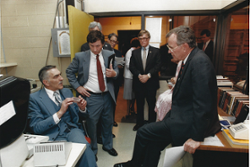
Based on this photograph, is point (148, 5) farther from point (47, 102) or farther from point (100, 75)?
point (47, 102)

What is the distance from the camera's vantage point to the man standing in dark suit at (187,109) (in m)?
1.38

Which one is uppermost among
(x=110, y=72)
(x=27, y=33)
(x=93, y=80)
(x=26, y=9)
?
(x=26, y=9)

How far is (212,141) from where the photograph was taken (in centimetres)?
154

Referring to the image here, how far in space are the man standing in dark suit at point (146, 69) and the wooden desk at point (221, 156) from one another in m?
1.45

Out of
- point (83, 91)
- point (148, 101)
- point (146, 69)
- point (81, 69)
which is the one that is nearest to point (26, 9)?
point (81, 69)

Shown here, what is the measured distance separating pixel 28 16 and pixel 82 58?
6.30 feet

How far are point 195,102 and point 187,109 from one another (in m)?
0.15

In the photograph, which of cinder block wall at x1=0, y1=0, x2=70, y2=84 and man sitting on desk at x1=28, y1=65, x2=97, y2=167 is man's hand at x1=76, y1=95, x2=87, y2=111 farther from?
cinder block wall at x1=0, y1=0, x2=70, y2=84

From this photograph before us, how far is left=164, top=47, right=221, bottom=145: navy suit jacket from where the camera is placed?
137 cm

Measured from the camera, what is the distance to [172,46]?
1616 millimetres

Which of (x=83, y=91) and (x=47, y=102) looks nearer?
(x=47, y=102)

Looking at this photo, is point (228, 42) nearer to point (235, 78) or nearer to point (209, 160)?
point (235, 78)

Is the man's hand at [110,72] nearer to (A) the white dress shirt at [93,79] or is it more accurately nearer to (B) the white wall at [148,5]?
(A) the white dress shirt at [93,79]

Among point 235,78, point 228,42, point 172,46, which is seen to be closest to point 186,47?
point 172,46
